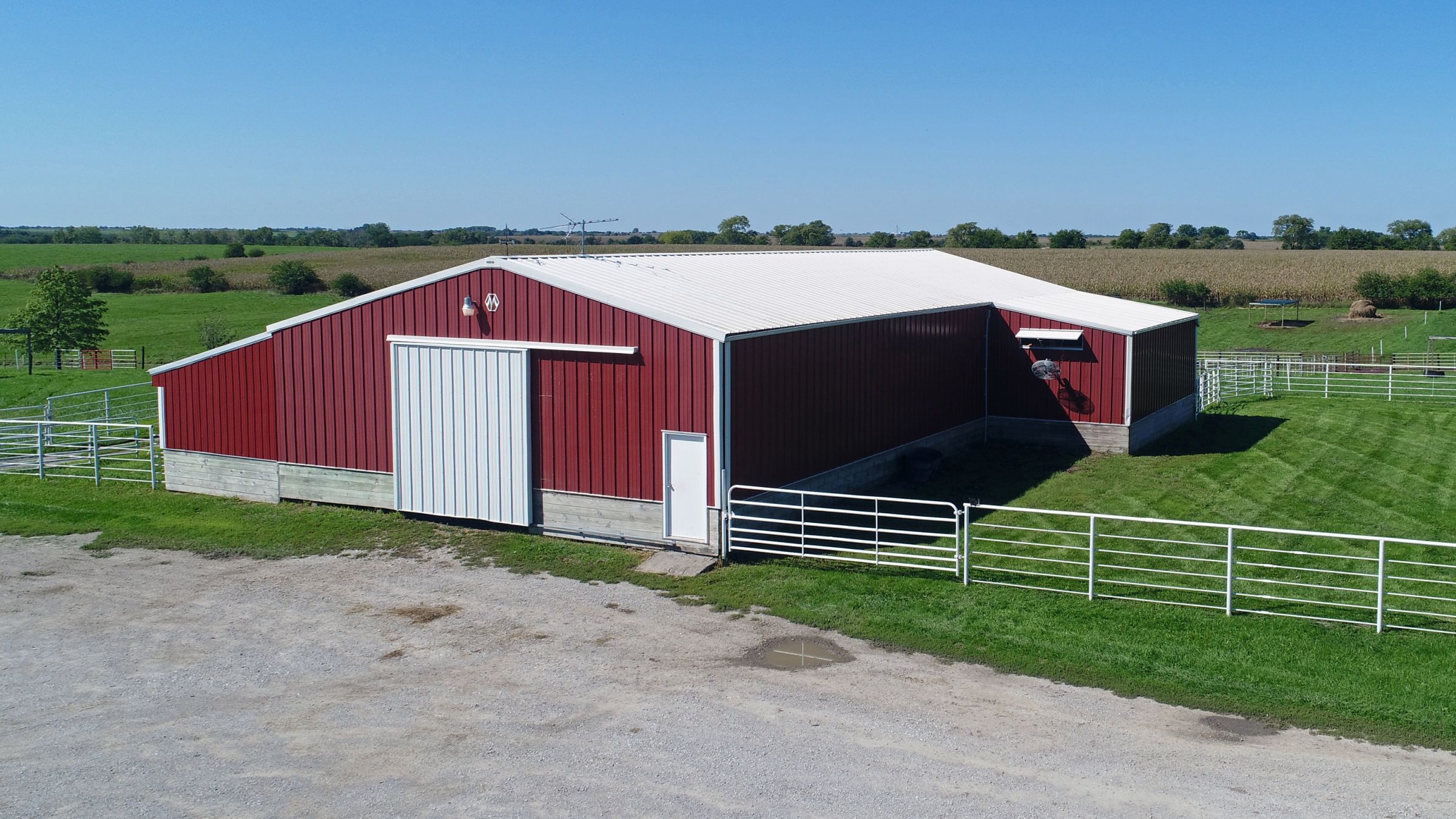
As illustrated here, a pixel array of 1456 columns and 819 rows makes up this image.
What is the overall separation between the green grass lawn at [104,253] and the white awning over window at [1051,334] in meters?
105

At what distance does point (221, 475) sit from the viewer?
22000 millimetres

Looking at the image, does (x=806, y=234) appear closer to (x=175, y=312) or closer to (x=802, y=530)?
(x=175, y=312)

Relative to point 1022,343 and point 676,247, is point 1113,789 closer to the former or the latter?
point 1022,343

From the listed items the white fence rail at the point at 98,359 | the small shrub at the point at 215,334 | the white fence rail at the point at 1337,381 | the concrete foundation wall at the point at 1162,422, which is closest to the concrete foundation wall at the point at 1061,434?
the concrete foundation wall at the point at 1162,422

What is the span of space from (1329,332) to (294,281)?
2560 inches

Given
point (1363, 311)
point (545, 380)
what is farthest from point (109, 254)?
point (545, 380)

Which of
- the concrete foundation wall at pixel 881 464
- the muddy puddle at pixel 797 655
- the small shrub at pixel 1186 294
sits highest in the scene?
the small shrub at pixel 1186 294

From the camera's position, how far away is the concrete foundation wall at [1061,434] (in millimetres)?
25609

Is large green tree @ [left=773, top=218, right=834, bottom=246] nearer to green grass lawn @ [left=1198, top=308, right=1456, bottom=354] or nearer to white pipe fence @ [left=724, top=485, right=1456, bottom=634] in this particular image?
green grass lawn @ [left=1198, top=308, right=1456, bottom=354]

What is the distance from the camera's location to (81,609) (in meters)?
15.2

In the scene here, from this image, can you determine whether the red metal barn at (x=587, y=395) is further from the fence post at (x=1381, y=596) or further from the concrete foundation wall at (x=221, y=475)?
the fence post at (x=1381, y=596)

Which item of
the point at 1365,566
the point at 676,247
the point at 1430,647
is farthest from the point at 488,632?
the point at 676,247

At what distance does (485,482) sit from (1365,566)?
12686 mm

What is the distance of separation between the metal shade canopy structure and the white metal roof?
24.4m
